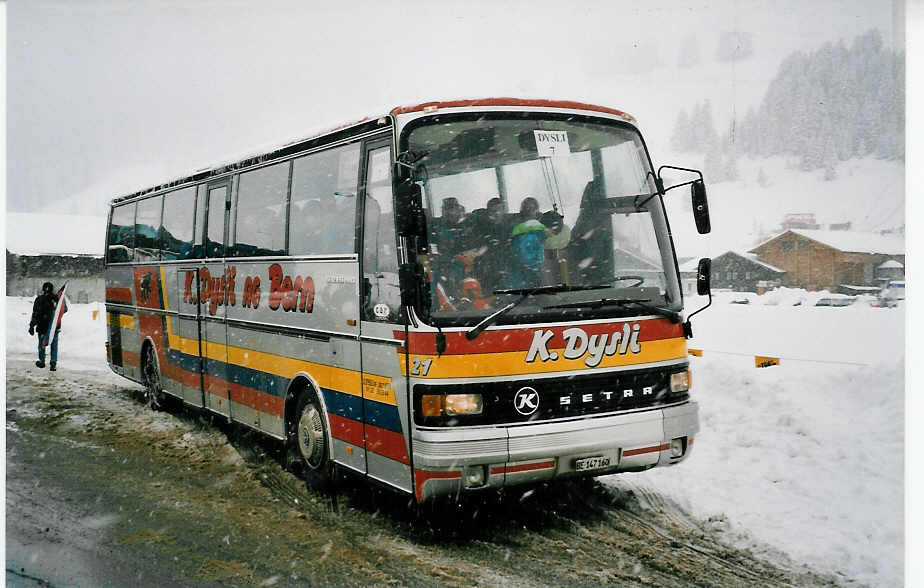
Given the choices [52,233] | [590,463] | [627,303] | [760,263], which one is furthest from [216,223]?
[52,233]

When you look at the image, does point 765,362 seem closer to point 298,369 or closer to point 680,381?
point 680,381

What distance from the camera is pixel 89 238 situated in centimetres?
1981

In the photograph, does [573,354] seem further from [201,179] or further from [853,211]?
[853,211]

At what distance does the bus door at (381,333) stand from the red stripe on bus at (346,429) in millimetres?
137

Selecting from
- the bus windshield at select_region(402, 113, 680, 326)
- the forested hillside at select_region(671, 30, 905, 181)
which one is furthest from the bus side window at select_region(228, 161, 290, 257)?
the forested hillside at select_region(671, 30, 905, 181)

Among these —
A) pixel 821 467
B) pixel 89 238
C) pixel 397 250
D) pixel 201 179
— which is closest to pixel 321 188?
pixel 397 250

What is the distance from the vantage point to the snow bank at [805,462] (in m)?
5.29

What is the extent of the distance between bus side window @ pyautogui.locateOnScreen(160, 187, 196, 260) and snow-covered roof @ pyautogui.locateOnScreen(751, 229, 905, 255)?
37.4 ft

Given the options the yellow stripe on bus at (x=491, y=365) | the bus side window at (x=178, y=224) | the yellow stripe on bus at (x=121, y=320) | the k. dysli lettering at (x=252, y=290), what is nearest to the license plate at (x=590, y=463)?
the yellow stripe on bus at (x=491, y=365)

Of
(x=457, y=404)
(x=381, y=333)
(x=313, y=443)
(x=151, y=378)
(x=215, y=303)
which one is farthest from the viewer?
(x=151, y=378)

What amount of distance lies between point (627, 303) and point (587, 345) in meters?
0.46

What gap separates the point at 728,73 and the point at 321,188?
12.6m

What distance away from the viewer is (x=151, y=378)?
1089 cm

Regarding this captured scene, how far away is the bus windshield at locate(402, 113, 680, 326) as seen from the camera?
5.08 meters
